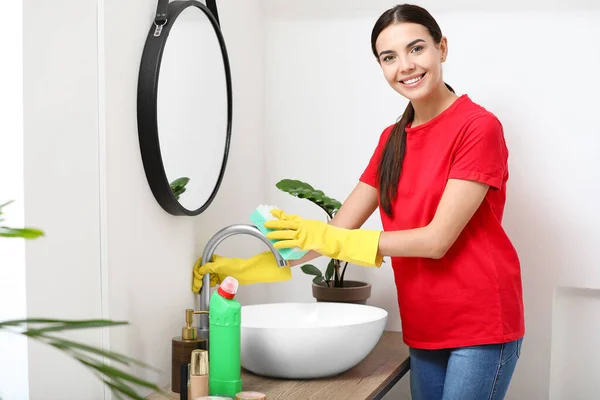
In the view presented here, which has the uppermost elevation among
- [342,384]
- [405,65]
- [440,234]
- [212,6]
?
[212,6]

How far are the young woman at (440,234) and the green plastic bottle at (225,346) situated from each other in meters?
0.21

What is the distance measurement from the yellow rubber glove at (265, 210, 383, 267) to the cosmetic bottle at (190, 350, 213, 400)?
1.10 ft

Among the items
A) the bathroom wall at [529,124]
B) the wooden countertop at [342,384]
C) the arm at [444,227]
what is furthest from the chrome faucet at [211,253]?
the bathroom wall at [529,124]

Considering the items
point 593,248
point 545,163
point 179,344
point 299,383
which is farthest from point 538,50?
point 179,344

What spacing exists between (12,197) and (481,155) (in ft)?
3.23

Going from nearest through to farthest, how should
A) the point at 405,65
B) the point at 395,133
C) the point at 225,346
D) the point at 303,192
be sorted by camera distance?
the point at 225,346, the point at 405,65, the point at 395,133, the point at 303,192

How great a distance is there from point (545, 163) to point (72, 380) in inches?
61.4

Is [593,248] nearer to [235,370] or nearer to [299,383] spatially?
[299,383]

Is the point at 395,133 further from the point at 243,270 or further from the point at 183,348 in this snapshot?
the point at 183,348

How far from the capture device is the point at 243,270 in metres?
1.74

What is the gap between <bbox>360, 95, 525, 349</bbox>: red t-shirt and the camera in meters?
1.60

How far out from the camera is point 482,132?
1566 millimetres

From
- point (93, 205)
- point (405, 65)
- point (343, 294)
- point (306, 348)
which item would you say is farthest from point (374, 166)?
point (93, 205)

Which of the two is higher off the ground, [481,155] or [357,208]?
[481,155]
